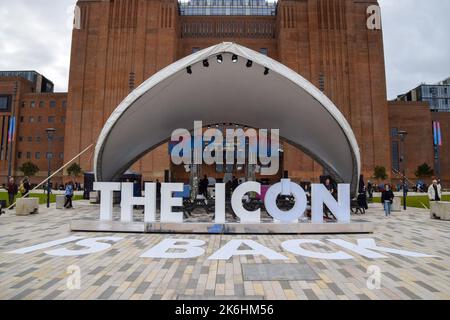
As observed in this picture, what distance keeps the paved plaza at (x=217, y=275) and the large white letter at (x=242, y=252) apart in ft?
0.62

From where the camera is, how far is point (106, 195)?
32.6 ft

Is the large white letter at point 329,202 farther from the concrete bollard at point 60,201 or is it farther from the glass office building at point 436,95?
the glass office building at point 436,95

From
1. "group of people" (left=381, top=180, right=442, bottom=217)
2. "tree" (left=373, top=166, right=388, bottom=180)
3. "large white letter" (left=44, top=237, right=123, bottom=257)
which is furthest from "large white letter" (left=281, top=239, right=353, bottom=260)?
"tree" (left=373, top=166, right=388, bottom=180)

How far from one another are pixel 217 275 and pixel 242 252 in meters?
1.74

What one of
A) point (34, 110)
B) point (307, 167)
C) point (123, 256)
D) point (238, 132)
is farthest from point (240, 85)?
point (34, 110)

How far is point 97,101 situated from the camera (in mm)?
52188

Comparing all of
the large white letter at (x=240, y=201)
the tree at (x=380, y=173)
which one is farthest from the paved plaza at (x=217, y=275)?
the tree at (x=380, y=173)

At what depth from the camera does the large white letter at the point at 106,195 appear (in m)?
9.81

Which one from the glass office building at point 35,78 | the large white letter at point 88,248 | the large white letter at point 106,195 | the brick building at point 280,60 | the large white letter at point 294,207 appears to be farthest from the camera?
the glass office building at point 35,78

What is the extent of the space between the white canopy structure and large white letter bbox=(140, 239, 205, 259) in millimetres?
5690

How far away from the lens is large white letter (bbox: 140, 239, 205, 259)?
6496mm

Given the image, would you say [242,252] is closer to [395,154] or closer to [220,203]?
[220,203]

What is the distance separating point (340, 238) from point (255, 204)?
5701 millimetres
